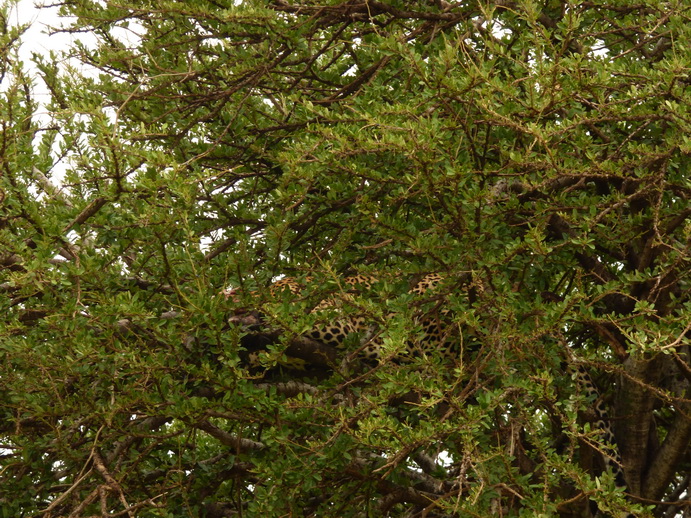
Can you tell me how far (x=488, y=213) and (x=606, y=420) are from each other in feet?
6.36

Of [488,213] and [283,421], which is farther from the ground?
[488,213]

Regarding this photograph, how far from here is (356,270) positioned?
15.1 feet

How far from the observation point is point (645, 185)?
14.2 feet

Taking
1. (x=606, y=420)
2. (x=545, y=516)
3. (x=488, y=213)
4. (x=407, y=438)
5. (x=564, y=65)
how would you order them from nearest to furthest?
(x=545, y=516) < (x=407, y=438) < (x=564, y=65) < (x=488, y=213) < (x=606, y=420)

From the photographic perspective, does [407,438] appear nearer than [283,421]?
Yes

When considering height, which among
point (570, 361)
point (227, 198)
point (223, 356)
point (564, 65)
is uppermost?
point (227, 198)

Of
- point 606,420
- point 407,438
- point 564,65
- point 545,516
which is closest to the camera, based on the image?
point 545,516

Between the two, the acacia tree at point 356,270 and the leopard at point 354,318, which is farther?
the leopard at point 354,318

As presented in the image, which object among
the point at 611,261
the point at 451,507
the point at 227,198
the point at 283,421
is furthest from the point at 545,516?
the point at 227,198

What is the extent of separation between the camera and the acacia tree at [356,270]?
3.86 m

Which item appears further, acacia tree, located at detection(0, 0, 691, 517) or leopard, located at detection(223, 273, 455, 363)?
leopard, located at detection(223, 273, 455, 363)

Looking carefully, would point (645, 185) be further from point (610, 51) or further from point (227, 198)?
point (227, 198)

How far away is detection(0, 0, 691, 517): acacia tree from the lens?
3855 mm

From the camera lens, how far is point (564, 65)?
12.9 feet
